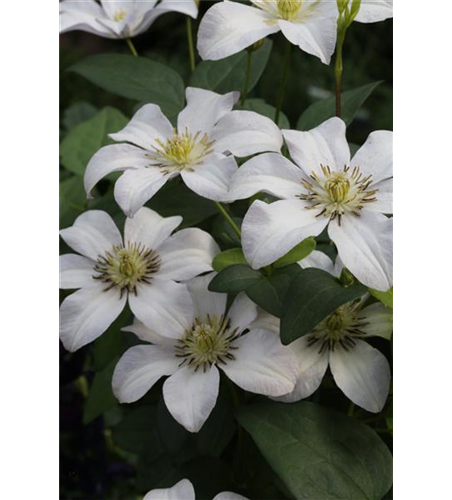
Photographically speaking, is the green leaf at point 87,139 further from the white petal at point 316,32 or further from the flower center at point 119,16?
the white petal at point 316,32

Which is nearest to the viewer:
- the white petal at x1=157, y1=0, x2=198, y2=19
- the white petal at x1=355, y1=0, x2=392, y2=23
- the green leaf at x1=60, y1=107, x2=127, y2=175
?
the white petal at x1=355, y1=0, x2=392, y2=23

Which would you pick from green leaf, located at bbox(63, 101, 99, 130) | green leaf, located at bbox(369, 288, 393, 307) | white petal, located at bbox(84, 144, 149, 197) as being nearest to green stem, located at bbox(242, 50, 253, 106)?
white petal, located at bbox(84, 144, 149, 197)

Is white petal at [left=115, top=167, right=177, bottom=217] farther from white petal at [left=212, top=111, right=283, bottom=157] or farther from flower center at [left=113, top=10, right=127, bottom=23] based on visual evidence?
flower center at [left=113, top=10, right=127, bottom=23]

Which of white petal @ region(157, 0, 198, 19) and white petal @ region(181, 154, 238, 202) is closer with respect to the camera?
white petal @ region(181, 154, 238, 202)

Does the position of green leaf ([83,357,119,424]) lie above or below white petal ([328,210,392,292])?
below

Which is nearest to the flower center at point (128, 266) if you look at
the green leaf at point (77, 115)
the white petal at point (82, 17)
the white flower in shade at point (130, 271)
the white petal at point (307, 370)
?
the white flower in shade at point (130, 271)

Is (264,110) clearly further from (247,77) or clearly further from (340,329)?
(340,329)

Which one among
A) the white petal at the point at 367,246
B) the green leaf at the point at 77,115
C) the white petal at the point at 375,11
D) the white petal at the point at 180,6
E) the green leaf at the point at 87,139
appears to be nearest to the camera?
the white petal at the point at 367,246
